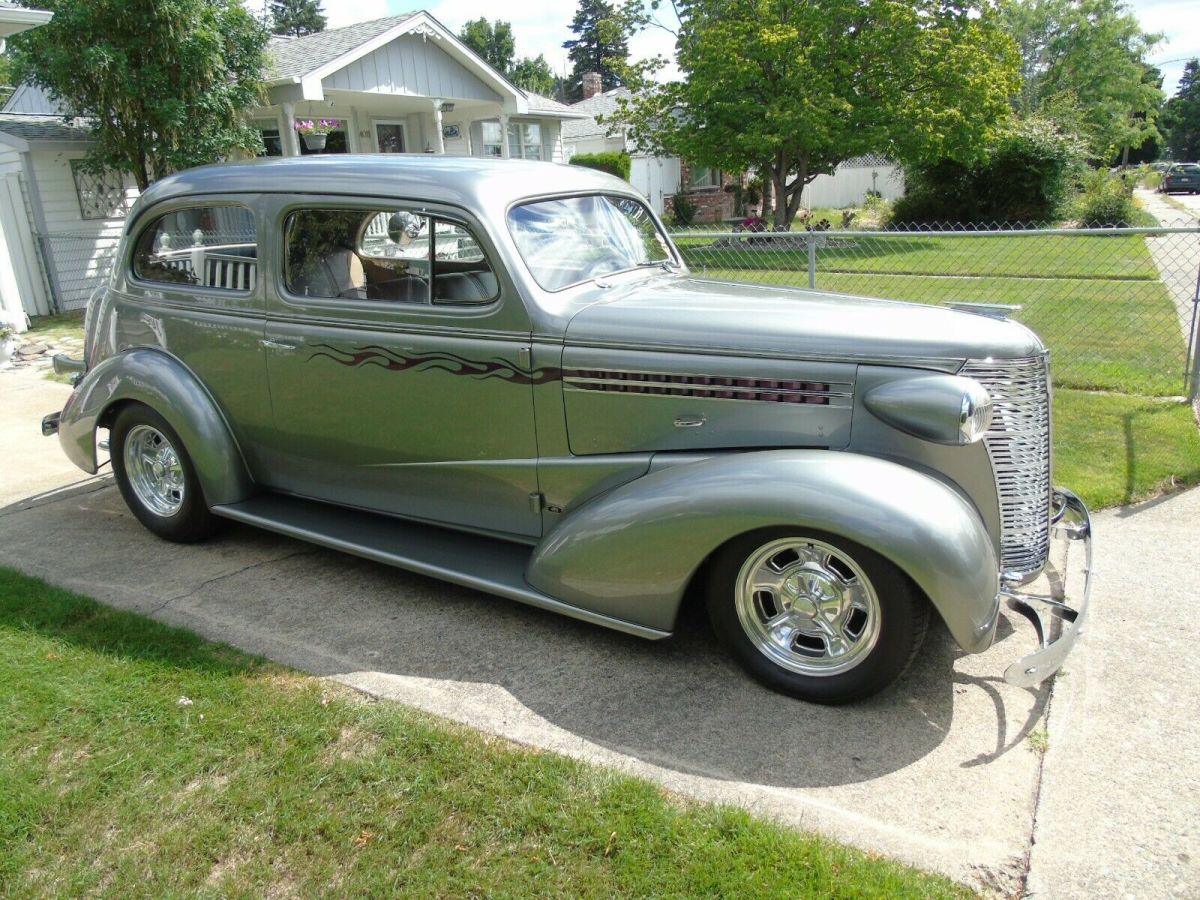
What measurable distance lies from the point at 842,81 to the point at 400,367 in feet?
55.7

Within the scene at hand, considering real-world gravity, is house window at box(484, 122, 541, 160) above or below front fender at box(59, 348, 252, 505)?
above

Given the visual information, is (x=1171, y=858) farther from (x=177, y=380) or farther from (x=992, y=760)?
(x=177, y=380)

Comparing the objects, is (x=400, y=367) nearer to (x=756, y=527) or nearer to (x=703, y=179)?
(x=756, y=527)

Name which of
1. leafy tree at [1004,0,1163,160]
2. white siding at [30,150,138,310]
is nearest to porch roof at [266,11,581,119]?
white siding at [30,150,138,310]

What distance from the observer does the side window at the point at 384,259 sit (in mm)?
3834

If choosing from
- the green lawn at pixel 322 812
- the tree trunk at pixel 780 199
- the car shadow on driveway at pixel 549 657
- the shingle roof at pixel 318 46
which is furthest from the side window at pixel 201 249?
the tree trunk at pixel 780 199

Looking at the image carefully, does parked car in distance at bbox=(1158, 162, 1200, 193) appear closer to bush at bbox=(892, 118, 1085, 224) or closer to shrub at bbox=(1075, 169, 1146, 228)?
shrub at bbox=(1075, 169, 1146, 228)

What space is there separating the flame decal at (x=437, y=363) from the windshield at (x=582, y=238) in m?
0.39

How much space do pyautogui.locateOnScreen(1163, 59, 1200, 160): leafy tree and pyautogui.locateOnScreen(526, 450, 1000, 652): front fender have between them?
9267 cm

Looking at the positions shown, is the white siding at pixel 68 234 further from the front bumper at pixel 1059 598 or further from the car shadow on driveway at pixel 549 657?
the front bumper at pixel 1059 598

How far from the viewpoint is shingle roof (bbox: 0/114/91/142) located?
42.0 feet

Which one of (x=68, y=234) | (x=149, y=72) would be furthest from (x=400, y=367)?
(x=68, y=234)

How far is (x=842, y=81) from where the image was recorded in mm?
18156

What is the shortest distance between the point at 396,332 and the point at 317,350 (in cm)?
49
